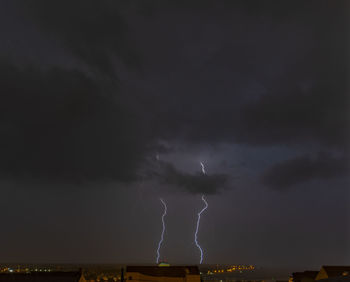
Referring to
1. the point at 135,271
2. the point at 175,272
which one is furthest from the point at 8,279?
the point at 175,272

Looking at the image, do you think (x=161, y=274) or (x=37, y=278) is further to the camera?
(x=161, y=274)

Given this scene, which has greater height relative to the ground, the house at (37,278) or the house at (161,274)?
the house at (161,274)

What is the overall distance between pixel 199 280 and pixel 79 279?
14.4 m

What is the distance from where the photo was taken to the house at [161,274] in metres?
40.2

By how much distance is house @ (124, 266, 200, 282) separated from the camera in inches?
1585

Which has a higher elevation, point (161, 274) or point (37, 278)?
point (161, 274)

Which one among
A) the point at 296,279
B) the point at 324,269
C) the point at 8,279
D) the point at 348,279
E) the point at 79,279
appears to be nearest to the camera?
the point at 348,279

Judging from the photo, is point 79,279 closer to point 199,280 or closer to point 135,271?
point 135,271

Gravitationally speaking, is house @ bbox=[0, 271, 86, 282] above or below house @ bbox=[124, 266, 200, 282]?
below

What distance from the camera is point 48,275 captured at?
109ft

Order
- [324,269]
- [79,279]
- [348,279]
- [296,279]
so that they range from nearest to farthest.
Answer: [348,279] → [79,279] → [324,269] → [296,279]

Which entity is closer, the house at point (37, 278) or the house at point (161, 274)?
the house at point (37, 278)

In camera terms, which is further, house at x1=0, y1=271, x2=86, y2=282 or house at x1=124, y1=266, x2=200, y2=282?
house at x1=124, y1=266, x2=200, y2=282

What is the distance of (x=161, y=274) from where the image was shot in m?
42.3
